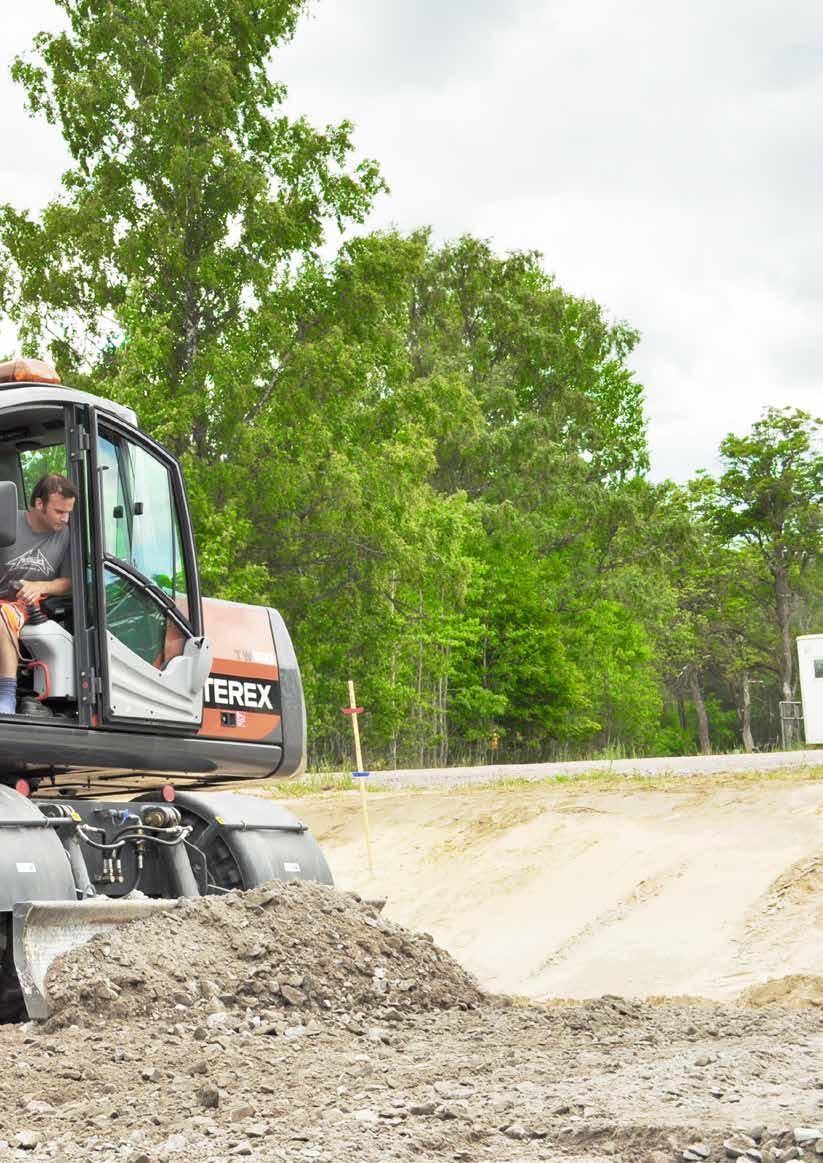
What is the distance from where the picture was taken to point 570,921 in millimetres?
12891

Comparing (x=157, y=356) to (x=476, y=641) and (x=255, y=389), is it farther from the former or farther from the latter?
(x=476, y=641)

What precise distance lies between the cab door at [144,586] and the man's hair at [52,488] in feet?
0.45

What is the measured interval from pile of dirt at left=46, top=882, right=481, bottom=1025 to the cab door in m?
1.06

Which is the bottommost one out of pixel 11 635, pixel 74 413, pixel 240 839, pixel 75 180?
pixel 240 839

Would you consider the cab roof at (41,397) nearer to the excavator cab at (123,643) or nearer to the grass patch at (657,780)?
the excavator cab at (123,643)

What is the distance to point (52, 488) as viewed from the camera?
23.7ft

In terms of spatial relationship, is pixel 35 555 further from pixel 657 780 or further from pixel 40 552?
pixel 657 780

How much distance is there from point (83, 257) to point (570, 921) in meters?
18.4

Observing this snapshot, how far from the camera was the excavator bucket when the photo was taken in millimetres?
6441

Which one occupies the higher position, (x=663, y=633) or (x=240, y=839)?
(x=663, y=633)

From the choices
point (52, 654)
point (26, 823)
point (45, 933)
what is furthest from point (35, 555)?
point (45, 933)

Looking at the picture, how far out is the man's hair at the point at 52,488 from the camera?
7.22 metres

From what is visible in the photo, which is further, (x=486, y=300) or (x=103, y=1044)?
(x=486, y=300)

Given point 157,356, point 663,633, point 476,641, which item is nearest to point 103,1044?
point 157,356
